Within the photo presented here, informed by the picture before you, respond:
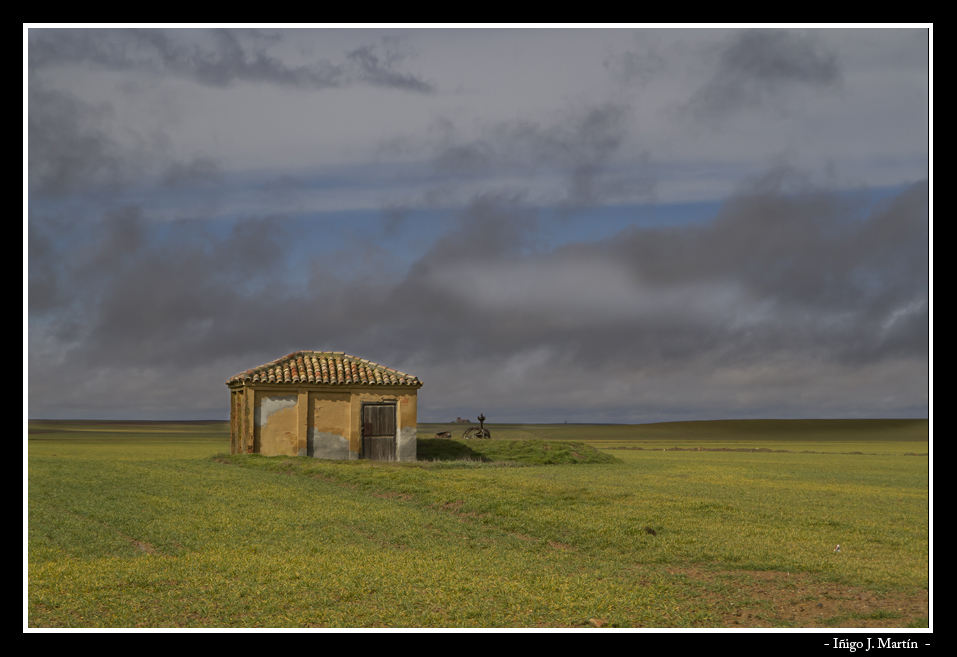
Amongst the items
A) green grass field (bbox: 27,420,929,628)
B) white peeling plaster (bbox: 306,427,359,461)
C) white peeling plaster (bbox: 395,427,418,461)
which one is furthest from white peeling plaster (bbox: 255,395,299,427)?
green grass field (bbox: 27,420,929,628)

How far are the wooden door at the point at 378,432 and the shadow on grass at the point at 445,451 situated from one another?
2.56 metres

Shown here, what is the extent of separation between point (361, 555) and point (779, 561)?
23.1 ft

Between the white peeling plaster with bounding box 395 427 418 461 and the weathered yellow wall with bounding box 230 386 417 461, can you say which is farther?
the white peeling plaster with bounding box 395 427 418 461

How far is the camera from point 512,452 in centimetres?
3969

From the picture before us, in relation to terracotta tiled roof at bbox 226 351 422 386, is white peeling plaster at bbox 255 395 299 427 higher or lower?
lower

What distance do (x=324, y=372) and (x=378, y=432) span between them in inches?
141

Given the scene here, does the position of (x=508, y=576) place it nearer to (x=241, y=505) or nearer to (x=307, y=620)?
(x=307, y=620)

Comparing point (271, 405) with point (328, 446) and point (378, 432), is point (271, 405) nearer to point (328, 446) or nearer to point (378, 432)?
point (328, 446)

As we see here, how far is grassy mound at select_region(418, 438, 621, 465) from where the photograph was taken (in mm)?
38094

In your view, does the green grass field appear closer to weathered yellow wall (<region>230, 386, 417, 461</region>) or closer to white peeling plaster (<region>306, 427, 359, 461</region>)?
weathered yellow wall (<region>230, 386, 417, 461</region>)

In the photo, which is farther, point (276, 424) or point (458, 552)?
point (276, 424)

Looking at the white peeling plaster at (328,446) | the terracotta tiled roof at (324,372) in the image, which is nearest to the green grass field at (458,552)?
the white peeling plaster at (328,446)

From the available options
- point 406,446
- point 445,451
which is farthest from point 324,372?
point 445,451

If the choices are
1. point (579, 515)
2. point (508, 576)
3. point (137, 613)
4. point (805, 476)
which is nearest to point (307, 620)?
point (137, 613)
